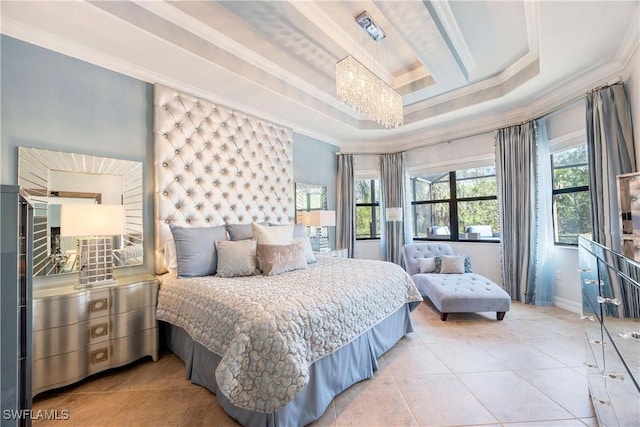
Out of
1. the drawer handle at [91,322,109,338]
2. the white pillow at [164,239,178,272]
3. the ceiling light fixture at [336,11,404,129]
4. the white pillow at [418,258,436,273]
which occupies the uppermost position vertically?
the ceiling light fixture at [336,11,404,129]

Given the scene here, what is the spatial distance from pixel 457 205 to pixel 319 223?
2535mm

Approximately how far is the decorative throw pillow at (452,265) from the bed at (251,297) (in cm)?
138

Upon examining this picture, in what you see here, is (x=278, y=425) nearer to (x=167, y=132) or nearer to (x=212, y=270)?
(x=212, y=270)

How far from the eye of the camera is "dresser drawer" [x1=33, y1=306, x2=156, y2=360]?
171 cm

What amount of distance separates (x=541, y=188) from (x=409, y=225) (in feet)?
6.45

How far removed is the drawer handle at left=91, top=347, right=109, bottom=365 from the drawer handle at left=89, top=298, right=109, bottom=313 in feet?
0.97

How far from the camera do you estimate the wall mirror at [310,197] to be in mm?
4050

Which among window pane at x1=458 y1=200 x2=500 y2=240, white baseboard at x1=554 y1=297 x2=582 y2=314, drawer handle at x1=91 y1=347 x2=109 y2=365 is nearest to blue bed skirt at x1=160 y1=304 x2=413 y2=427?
drawer handle at x1=91 y1=347 x2=109 y2=365

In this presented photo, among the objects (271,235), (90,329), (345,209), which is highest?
(345,209)

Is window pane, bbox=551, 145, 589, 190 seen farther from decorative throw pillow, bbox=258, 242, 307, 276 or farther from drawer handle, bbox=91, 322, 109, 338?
drawer handle, bbox=91, 322, 109, 338

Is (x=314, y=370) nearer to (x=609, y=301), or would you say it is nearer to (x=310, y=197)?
(x=609, y=301)

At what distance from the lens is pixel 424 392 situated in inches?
70.1

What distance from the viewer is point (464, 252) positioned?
4426 mm

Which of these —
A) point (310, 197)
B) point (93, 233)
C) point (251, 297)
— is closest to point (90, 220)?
point (93, 233)
